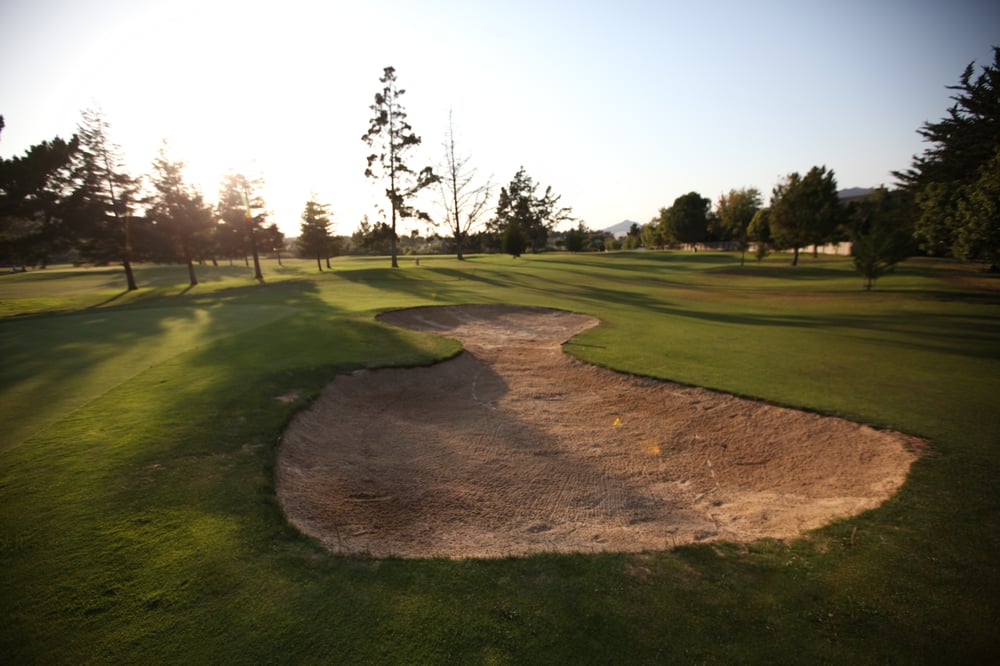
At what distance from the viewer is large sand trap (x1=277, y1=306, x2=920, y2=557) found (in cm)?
591

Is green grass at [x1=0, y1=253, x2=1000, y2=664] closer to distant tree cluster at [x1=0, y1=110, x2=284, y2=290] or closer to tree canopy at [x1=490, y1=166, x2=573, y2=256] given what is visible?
distant tree cluster at [x1=0, y1=110, x2=284, y2=290]

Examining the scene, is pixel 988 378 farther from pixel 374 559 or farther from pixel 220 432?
pixel 220 432

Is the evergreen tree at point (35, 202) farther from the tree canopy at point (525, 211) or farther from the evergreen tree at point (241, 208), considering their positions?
the tree canopy at point (525, 211)

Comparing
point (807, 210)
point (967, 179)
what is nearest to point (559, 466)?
point (967, 179)

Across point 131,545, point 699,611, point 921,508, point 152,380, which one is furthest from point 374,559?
point 152,380

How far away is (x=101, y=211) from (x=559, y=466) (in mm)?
45889

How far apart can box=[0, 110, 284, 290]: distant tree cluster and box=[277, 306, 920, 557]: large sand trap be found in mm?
34673

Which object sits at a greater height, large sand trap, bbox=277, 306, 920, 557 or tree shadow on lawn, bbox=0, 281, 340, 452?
tree shadow on lawn, bbox=0, 281, 340, 452

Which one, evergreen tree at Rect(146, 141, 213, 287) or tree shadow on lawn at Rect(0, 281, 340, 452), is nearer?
tree shadow on lawn at Rect(0, 281, 340, 452)

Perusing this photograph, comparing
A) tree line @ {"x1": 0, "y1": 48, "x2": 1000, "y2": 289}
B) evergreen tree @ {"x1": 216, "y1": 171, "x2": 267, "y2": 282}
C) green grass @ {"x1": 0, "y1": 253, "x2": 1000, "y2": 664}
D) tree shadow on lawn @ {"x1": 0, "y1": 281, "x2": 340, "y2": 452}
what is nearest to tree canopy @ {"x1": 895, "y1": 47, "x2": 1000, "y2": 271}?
tree line @ {"x1": 0, "y1": 48, "x2": 1000, "y2": 289}

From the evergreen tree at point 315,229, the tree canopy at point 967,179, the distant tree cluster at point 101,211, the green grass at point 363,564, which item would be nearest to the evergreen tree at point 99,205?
the distant tree cluster at point 101,211

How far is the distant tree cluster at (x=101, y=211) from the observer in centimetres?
2975

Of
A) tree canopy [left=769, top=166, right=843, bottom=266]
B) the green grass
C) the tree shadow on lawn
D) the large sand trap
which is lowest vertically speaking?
the large sand trap

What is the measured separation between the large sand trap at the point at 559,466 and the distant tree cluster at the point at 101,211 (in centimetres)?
3467
